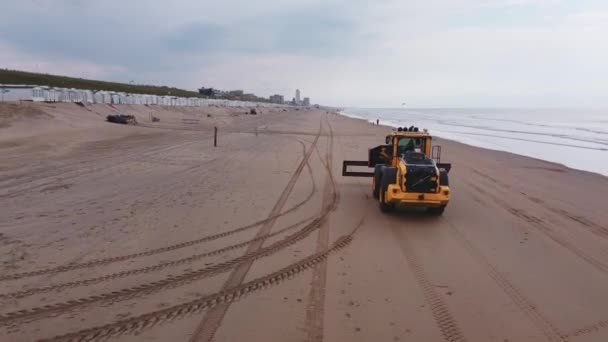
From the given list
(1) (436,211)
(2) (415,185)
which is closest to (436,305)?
(2) (415,185)

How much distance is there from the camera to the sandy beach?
4715mm

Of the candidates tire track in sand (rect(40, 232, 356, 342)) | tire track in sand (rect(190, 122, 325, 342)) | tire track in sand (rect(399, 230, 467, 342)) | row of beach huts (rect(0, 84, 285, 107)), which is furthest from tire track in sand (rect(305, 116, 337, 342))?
row of beach huts (rect(0, 84, 285, 107))

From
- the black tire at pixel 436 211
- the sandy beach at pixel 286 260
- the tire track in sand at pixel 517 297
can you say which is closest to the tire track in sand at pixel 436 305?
the sandy beach at pixel 286 260

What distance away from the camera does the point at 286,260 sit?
664 centimetres

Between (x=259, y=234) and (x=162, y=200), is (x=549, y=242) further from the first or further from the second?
(x=162, y=200)

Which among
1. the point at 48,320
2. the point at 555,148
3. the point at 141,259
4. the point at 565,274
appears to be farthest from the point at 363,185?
the point at 555,148

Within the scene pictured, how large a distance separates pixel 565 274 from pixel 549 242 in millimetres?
1659

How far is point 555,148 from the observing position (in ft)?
92.4

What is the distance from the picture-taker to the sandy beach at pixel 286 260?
4.71 meters

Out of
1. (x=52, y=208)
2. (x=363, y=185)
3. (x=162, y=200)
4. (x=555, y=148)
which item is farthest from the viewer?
(x=555, y=148)

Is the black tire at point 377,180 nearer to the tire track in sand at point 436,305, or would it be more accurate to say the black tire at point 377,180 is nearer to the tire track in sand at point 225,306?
the tire track in sand at point 225,306

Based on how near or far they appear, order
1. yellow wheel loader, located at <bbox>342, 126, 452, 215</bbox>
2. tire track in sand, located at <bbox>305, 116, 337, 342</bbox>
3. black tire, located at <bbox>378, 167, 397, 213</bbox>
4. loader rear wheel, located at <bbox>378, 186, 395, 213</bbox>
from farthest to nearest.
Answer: loader rear wheel, located at <bbox>378, 186, 395, 213</bbox>, black tire, located at <bbox>378, 167, 397, 213</bbox>, yellow wheel loader, located at <bbox>342, 126, 452, 215</bbox>, tire track in sand, located at <bbox>305, 116, 337, 342</bbox>

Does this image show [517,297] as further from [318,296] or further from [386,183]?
[386,183]

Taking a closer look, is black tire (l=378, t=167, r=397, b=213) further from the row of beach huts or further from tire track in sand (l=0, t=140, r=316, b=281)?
the row of beach huts
